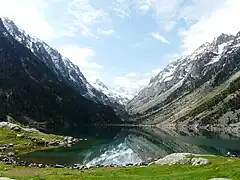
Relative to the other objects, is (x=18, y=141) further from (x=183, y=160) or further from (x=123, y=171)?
(x=183, y=160)

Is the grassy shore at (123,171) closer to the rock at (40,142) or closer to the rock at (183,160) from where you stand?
the rock at (183,160)

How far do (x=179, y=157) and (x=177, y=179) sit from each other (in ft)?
90.8

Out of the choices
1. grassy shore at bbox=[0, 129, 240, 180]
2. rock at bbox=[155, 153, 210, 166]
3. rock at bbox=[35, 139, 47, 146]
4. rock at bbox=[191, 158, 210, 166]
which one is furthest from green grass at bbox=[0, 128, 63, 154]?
rock at bbox=[191, 158, 210, 166]

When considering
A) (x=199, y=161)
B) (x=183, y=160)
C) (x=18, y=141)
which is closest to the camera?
(x=199, y=161)

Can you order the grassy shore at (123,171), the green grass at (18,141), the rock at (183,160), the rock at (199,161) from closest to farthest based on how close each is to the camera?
the grassy shore at (123,171) < the rock at (199,161) < the rock at (183,160) < the green grass at (18,141)

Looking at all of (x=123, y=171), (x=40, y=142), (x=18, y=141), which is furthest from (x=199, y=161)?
(x=18, y=141)

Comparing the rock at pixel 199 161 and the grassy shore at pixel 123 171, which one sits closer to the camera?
the grassy shore at pixel 123 171

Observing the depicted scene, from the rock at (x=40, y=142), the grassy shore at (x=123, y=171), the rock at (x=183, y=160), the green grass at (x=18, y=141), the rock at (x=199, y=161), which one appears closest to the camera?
the grassy shore at (x=123, y=171)

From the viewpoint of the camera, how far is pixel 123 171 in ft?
204

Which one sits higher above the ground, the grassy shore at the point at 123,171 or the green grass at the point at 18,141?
the green grass at the point at 18,141

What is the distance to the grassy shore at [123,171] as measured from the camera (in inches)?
1880

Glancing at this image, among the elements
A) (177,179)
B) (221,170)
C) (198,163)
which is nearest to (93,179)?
(177,179)

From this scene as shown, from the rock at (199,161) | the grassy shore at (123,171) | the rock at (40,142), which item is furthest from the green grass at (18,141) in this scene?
the rock at (199,161)

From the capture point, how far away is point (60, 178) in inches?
1994
